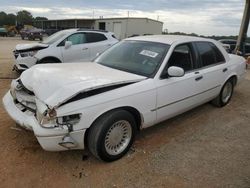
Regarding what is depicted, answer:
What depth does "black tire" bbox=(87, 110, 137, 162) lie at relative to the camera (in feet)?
10.6

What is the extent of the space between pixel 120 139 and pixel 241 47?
507 inches

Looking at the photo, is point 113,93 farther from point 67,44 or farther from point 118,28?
point 118,28

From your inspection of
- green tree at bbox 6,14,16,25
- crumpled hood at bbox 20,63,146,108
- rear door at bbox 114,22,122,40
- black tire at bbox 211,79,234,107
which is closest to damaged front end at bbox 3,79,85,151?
crumpled hood at bbox 20,63,146,108

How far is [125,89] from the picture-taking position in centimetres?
350

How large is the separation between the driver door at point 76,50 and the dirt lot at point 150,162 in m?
4.11

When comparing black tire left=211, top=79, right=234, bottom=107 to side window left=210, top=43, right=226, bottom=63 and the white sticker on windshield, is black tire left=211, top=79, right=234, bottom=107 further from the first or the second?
the white sticker on windshield

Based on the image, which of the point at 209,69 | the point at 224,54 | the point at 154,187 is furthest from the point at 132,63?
the point at 224,54

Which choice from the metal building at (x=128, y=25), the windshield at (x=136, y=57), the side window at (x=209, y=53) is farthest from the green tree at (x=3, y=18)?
the side window at (x=209, y=53)

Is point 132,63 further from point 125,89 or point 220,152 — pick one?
point 220,152

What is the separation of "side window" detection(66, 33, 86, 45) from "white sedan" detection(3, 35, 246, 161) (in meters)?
4.25

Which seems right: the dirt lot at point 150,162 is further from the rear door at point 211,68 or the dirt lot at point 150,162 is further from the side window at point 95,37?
the side window at point 95,37

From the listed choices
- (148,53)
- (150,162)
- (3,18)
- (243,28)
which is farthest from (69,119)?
(3,18)

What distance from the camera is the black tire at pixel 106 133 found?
10.6 ft

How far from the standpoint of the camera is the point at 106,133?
332 centimetres
